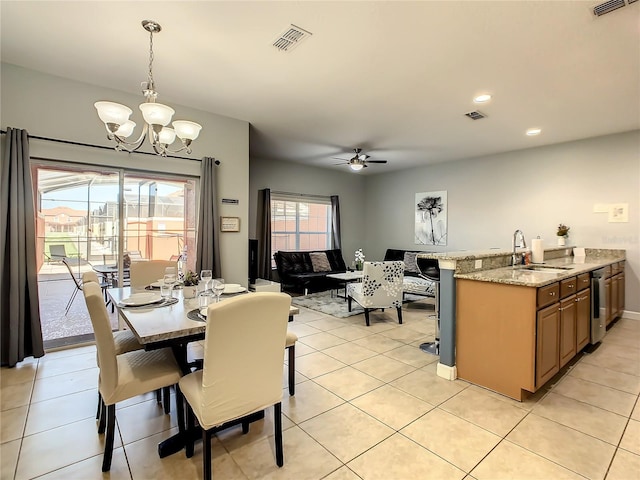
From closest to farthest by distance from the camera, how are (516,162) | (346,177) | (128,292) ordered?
1. (128,292)
2. (516,162)
3. (346,177)

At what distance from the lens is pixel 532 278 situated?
264 cm

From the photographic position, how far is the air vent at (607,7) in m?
2.13

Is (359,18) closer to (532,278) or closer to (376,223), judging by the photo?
(532,278)

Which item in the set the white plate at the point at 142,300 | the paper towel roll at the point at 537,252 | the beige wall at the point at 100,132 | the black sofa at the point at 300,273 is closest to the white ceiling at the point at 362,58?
the beige wall at the point at 100,132

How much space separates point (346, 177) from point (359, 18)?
6023 millimetres

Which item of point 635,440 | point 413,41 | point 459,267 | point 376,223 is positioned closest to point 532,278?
point 459,267

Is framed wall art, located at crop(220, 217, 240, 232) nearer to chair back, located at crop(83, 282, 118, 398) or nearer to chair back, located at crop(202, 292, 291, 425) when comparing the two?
chair back, located at crop(83, 282, 118, 398)

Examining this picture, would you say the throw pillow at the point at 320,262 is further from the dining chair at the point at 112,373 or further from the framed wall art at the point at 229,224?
the dining chair at the point at 112,373

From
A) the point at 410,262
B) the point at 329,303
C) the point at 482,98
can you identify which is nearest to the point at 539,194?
the point at 410,262

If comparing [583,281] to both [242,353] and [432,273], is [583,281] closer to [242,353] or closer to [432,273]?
[432,273]

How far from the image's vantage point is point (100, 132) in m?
3.52

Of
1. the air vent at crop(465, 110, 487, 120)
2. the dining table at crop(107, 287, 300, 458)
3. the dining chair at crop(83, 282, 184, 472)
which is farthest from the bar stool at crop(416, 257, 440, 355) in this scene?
the dining chair at crop(83, 282, 184, 472)

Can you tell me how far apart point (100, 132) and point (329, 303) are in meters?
4.07

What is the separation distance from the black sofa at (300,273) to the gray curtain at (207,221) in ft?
8.24
